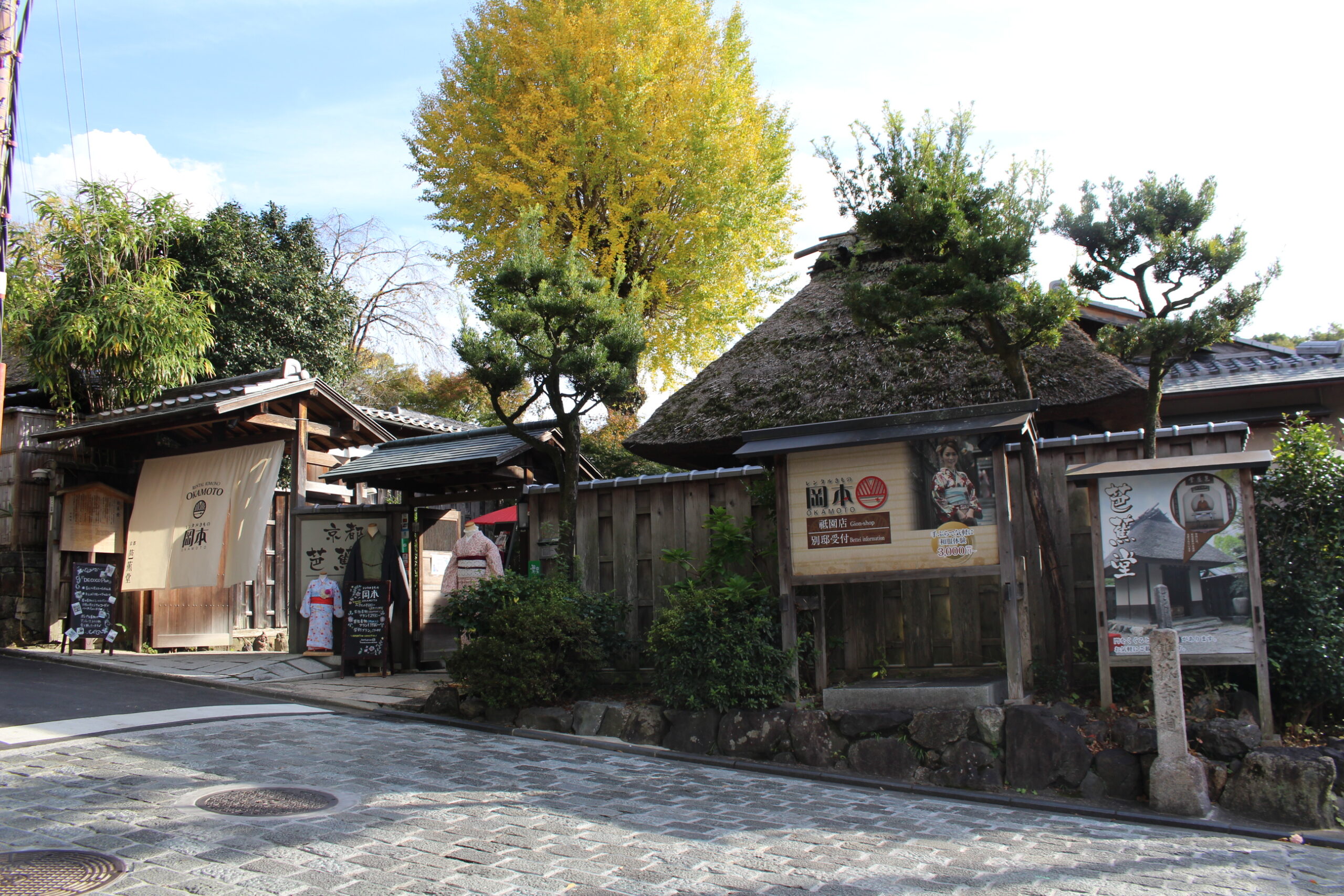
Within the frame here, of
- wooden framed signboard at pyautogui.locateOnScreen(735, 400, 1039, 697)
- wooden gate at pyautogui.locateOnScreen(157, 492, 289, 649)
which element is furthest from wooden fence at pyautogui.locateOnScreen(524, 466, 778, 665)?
wooden gate at pyautogui.locateOnScreen(157, 492, 289, 649)

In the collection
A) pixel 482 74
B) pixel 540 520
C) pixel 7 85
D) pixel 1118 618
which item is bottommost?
pixel 1118 618

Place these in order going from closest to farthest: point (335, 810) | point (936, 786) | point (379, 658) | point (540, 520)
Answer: point (335, 810) → point (936, 786) → point (540, 520) → point (379, 658)

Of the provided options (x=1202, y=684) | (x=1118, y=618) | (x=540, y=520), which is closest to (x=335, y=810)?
(x=540, y=520)

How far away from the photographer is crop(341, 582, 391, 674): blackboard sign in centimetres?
1161

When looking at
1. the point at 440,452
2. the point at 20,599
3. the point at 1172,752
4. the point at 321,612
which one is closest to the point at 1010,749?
the point at 1172,752

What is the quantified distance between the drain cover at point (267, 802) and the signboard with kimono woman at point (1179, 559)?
18.4 feet

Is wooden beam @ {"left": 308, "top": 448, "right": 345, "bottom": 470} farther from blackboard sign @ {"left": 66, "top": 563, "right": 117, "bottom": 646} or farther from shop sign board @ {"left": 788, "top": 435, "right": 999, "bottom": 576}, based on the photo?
shop sign board @ {"left": 788, "top": 435, "right": 999, "bottom": 576}

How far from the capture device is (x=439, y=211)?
19312 mm

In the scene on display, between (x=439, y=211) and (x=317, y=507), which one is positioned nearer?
(x=317, y=507)

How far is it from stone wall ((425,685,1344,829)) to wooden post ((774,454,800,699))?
545 millimetres

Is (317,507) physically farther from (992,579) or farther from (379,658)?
(992,579)

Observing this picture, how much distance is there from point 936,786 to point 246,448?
10683 mm

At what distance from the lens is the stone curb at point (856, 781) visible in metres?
5.72

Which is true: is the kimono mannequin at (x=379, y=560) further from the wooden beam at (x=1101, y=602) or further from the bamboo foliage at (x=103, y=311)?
the wooden beam at (x=1101, y=602)
